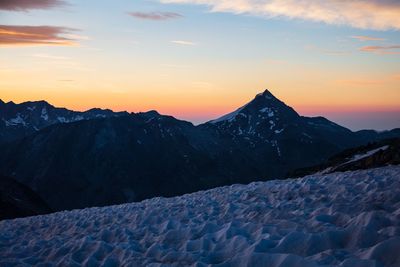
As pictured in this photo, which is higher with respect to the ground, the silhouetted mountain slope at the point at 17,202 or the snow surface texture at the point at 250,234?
the snow surface texture at the point at 250,234

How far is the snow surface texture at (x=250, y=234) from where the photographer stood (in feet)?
22.7

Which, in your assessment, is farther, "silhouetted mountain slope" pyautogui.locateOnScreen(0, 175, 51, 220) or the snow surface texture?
"silhouetted mountain slope" pyautogui.locateOnScreen(0, 175, 51, 220)

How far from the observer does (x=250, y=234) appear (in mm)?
8898

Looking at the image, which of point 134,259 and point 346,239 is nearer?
point 346,239

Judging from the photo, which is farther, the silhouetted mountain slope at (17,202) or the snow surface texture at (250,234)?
the silhouetted mountain slope at (17,202)

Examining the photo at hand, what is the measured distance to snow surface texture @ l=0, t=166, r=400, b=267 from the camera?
6.92m

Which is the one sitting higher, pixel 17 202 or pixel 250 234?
pixel 250 234

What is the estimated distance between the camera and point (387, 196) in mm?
11562

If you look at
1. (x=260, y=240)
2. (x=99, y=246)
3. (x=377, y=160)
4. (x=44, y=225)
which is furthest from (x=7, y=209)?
(x=260, y=240)

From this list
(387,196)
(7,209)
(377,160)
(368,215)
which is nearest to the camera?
(368,215)

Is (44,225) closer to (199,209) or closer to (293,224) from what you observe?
(199,209)

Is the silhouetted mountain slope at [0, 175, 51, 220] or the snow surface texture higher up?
the snow surface texture

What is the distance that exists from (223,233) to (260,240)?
5.14 ft

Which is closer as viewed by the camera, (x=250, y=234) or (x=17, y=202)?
(x=250, y=234)
